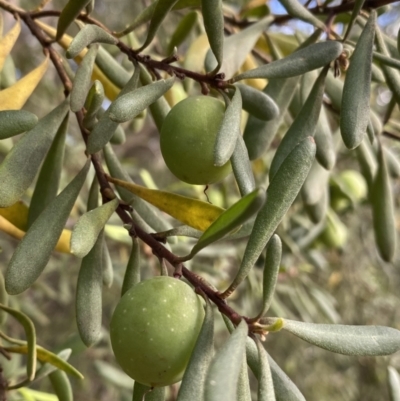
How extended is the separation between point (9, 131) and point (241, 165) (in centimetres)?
31

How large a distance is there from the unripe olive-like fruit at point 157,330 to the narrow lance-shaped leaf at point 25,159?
0.22m

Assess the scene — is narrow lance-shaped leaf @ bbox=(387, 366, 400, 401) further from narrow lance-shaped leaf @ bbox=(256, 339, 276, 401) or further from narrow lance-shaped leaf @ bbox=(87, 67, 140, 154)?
narrow lance-shaped leaf @ bbox=(87, 67, 140, 154)

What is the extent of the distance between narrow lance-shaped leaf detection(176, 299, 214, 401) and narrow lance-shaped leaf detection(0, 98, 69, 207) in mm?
316

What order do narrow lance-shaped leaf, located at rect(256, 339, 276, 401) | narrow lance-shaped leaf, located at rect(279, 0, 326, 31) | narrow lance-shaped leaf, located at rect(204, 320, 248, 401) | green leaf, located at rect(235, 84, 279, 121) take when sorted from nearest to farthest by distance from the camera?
narrow lance-shaped leaf, located at rect(204, 320, 248, 401)
narrow lance-shaped leaf, located at rect(256, 339, 276, 401)
green leaf, located at rect(235, 84, 279, 121)
narrow lance-shaped leaf, located at rect(279, 0, 326, 31)

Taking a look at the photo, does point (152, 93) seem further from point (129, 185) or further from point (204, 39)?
point (204, 39)

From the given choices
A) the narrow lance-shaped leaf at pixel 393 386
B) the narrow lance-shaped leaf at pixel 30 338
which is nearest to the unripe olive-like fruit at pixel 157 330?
the narrow lance-shaped leaf at pixel 30 338

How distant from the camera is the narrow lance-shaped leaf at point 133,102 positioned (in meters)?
0.62

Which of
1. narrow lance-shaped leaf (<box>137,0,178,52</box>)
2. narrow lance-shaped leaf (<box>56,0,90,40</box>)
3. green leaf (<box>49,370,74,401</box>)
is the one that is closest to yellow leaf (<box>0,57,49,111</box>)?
narrow lance-shaped leaf (<box>56,0,90,40</box>)

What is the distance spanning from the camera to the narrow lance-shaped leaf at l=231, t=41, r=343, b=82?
740mm

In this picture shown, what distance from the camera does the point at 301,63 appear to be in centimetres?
75

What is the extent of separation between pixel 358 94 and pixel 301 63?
9 centimetres

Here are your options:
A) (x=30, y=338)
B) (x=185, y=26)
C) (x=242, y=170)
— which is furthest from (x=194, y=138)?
(x=185, y=26)

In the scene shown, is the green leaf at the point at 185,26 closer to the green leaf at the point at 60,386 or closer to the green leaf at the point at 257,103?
the green leaf at the point at 257,103

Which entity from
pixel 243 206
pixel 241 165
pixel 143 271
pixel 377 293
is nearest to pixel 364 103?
pixel 241 165
